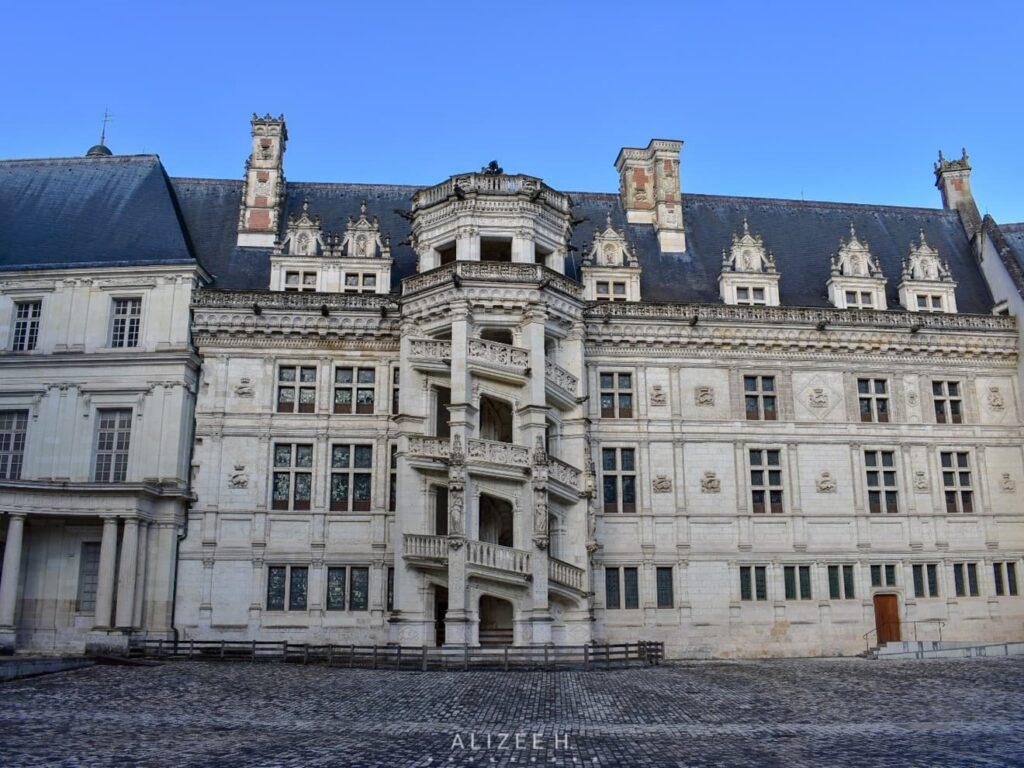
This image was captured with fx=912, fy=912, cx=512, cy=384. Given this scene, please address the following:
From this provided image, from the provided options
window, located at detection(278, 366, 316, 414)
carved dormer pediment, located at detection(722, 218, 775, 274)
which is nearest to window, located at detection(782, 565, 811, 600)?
carved dormer pediment, located at detection(722, 218, 775, 274)

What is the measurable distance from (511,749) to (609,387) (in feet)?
73.3

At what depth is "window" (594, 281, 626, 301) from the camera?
1452 inches

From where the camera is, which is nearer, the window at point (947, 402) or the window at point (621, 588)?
the window at point (621, 588)

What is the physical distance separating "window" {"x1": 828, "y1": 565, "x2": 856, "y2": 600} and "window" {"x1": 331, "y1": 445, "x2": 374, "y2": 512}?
17.6 meters

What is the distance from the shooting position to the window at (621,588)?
3338 centimetres

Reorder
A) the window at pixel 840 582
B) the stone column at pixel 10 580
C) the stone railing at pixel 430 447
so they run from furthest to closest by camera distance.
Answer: the window at pixel 840 582
the stone railing at pixel 430 447
the stone column at pixel 10 580

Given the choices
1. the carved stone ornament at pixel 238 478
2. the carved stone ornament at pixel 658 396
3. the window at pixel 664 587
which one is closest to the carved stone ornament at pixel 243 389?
the carved stone ornament at pixel 238 478

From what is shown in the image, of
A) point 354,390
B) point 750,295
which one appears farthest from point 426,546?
point 750,295

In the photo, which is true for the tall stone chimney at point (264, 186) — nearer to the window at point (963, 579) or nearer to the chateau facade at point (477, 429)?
the chateau facade at point (477, 429)

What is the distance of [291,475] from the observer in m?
33.3

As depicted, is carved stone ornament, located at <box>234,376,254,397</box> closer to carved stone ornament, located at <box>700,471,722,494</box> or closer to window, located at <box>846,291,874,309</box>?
carved stone ornament, located at <box>700,471,722,494</box>

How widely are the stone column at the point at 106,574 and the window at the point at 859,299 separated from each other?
29.4 metres

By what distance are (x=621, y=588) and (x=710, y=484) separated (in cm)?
525

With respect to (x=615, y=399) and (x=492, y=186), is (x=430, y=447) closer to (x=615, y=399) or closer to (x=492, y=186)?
(x=615, y=399)
